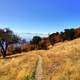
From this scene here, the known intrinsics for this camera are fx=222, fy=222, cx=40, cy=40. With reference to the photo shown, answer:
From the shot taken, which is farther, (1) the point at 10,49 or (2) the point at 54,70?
(1) the point at 10,49

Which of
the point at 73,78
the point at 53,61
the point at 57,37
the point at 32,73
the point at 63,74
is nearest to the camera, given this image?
the point at 73,78

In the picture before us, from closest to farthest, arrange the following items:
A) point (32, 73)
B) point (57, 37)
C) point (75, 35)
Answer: point (32, 73)
point (75, 35)
point (57, 37)

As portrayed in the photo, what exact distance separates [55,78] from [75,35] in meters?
63.6

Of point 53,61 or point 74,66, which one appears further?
point 53,61

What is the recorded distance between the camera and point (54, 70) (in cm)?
2792

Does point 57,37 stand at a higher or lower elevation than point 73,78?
higher

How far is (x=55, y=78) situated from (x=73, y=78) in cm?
191

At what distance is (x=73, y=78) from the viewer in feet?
Answer: 76.9

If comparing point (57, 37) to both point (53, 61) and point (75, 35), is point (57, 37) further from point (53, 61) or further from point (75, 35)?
point (53, 61)

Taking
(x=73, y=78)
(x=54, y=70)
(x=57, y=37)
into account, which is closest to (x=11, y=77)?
(x=54, y=70)

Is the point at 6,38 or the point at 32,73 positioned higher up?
the point at 6,38

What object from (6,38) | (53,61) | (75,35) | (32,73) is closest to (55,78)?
(32,73)

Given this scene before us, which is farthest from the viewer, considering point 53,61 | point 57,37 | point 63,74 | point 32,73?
point 57,37

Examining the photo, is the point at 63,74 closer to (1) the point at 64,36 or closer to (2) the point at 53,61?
(2) the point at 53,61
